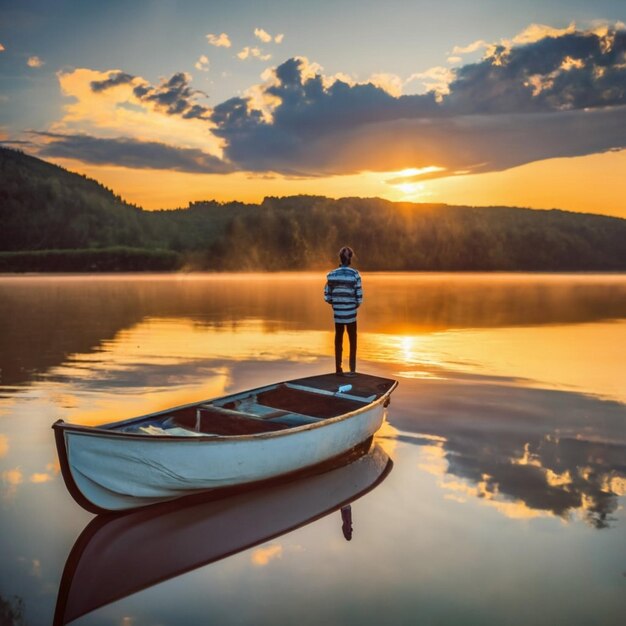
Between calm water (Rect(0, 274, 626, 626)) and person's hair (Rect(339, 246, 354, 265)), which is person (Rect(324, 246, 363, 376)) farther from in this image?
calm water (Rect(0, 274, 626, 626))

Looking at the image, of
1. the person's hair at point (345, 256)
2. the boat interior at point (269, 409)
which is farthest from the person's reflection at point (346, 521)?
the person's hair at point (345, 256)

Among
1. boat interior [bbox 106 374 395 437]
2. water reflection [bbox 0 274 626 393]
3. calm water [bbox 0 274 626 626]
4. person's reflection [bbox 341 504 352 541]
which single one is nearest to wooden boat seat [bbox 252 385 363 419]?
boat interior [bbox 106 374 395 437]

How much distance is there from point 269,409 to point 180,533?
3.25 metres

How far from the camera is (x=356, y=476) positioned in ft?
31.0

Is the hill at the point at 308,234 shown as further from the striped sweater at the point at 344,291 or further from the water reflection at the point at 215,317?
the striped sweater at the point at 344,291

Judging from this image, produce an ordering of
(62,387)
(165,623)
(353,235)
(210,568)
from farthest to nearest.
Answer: (353,235) → (62,387) → (210,568) → (165,623)

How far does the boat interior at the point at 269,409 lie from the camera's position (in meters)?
8.87

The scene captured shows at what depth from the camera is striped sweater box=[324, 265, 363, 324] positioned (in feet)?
43.1

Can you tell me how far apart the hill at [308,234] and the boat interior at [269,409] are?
369ft

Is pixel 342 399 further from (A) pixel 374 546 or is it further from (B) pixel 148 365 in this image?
(B) pixel 148 365

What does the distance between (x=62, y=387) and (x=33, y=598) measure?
9205 millimetres

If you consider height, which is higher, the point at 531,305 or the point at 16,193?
the point at 16,193

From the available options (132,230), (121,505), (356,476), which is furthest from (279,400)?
(132,230)

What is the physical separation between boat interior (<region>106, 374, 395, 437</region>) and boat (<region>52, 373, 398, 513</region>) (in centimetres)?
2
